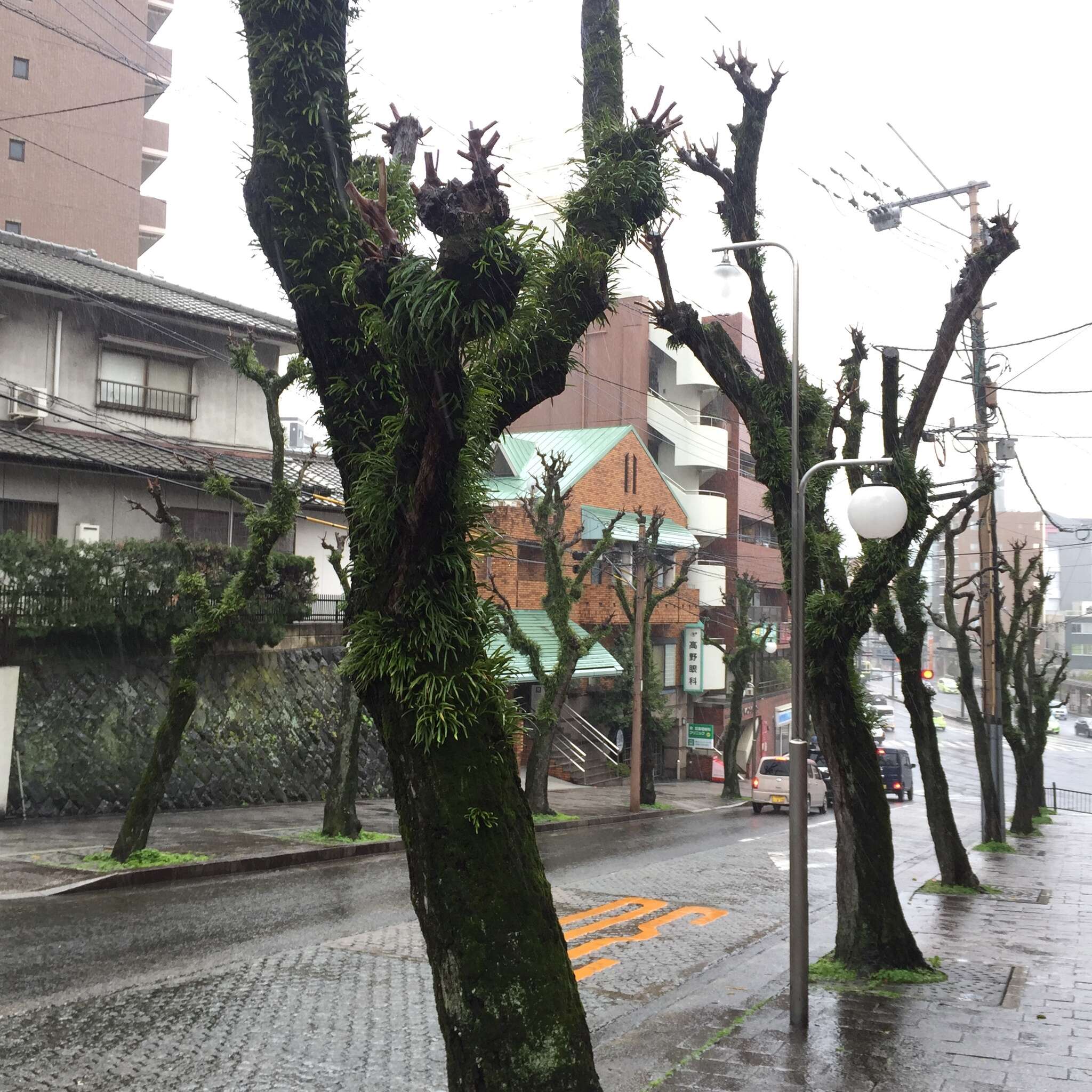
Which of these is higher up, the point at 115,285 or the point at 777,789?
the point at 115,285

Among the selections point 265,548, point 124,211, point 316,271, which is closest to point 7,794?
point 265,548

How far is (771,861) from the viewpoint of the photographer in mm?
20984

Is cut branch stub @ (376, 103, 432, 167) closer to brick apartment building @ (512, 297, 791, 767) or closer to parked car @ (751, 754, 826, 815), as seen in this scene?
parked car @ (751, 754, 826, 815)

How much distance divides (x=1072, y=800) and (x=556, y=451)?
74.8ft

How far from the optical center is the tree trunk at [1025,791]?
1059 inches

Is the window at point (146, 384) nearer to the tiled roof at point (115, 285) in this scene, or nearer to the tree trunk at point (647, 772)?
the tiled roof at point (115, 285)

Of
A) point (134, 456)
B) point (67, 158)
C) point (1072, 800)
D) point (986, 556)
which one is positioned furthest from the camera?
point (67, 158)

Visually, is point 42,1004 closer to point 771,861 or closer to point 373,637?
point 373,637

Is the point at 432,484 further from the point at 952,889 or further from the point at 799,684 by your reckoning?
the point at 952,889

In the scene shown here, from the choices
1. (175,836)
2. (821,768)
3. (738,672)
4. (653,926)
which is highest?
(738,672)

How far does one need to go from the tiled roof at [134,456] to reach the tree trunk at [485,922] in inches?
616

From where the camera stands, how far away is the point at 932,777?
1683 cm

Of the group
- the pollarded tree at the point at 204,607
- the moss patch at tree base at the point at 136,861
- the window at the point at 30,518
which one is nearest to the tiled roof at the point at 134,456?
the window at the point at 30,518

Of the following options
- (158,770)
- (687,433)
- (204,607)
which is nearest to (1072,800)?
(687,433)
